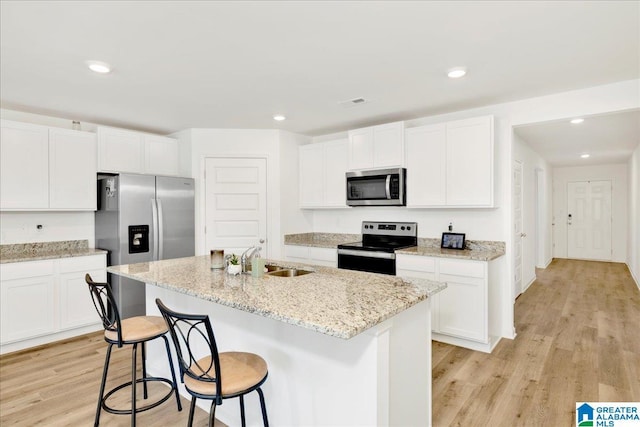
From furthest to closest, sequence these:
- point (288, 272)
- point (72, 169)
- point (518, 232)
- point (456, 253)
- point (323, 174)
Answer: point (518, 232) → point (323, 174) → point (72, 169) → point (456, 253) → point (288, 272)

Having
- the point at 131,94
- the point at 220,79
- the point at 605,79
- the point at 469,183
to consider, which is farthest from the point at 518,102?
the point at 131,94

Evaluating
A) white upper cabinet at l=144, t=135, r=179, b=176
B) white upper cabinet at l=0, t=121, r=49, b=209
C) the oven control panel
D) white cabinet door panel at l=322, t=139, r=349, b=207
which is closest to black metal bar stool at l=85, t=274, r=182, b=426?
white upper cabinet at l=0, t=121, r=49, b=209

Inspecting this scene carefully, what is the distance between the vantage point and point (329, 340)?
1.64m

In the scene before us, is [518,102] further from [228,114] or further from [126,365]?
[126,365]

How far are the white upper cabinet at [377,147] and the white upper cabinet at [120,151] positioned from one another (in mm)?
2680

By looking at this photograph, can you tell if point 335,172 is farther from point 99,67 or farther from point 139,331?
point 139,331

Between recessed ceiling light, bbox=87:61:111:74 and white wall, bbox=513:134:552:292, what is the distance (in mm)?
4367

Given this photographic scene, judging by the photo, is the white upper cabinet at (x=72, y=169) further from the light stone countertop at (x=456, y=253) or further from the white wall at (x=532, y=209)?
the white wall at (x=532, y=209)

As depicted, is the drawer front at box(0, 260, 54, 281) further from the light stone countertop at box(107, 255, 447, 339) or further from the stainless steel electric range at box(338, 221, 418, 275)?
the stainless steel electric range at box(338, 221, 418, 275)

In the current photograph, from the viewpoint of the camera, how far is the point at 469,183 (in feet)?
11.5

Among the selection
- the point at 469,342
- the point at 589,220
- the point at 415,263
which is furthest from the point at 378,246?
the point at 589,220

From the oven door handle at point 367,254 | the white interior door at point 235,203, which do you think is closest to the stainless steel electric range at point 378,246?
the oven door handle at point 367,254

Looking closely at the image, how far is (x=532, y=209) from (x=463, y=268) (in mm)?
3890

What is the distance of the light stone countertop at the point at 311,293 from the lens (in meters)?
1.40
